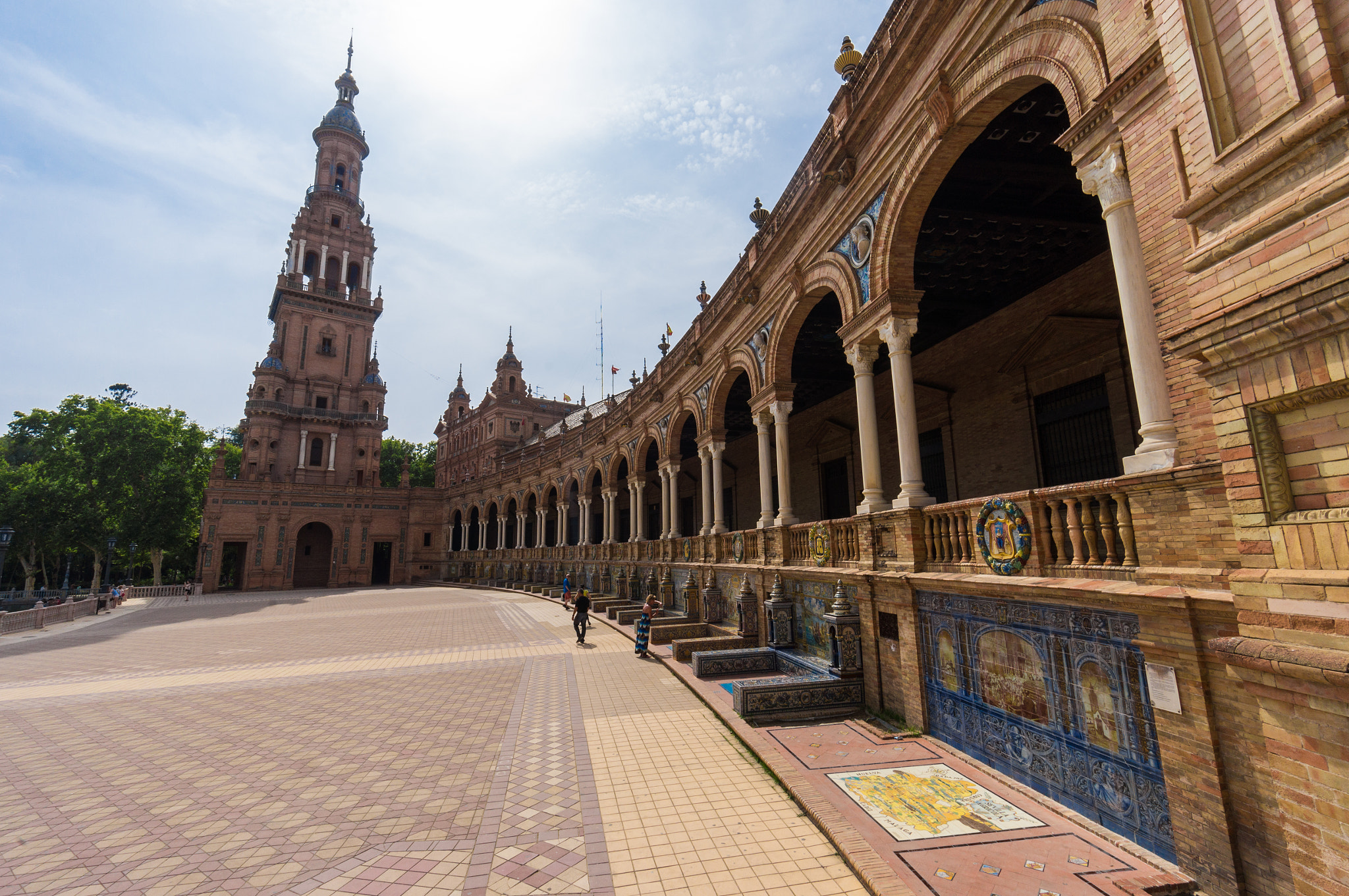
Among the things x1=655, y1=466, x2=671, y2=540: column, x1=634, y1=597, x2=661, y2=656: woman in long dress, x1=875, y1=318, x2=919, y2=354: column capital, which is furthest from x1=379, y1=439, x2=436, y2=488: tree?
x1=875, y1=318, x2=919, y2=354: column capital

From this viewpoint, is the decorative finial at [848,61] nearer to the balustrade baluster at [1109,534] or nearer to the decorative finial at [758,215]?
the decorative finial at [758,215]

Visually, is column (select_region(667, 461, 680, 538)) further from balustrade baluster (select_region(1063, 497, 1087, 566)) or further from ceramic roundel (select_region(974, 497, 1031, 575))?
balustrade baluster (select_region(1063, 497, 1087, 566))

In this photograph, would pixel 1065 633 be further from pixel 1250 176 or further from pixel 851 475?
pixel 851 475

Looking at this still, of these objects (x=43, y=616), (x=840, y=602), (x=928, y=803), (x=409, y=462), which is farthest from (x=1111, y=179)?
(x=409, y=462)

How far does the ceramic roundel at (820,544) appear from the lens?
32.6 feet

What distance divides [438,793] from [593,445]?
22.1 meters

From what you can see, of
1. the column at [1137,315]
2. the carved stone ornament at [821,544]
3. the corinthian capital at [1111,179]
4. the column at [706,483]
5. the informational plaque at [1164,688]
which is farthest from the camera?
the column at [706,483]

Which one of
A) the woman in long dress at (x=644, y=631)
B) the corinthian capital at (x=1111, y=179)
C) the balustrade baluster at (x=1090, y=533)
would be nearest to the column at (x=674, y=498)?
the woman in long dress at (x=644, y=631)

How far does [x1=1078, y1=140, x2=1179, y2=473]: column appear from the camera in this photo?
4605 millimetres

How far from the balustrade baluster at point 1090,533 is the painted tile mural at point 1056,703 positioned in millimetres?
457

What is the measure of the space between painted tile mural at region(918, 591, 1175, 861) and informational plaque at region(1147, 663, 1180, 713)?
0.79 feet

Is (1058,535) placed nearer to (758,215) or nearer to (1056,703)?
A: (1056,703)

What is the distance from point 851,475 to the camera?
56.2ft

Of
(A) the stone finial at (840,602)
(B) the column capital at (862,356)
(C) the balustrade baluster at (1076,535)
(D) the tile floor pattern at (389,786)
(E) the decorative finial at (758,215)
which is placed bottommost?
(D) the tile floor pattern at (389,786)
